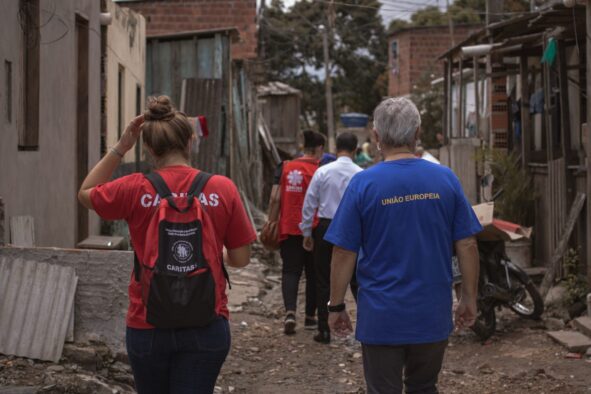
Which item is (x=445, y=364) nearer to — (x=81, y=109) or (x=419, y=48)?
(x=81, y=109)

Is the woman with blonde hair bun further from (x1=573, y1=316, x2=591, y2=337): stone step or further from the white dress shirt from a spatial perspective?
(x1=573, y1=316, x2=591, y2=337): stone step

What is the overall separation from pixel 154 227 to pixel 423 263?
3.99 ft

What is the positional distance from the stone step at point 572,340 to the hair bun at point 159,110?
17.5 ft

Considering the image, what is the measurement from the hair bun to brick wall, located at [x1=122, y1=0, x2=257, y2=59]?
18.5m

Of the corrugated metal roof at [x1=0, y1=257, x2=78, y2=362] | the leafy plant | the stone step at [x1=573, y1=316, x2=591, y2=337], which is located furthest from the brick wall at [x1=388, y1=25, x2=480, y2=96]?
the corrugated metal roof at [x1=0, y1=257, x2=78, y2=362]

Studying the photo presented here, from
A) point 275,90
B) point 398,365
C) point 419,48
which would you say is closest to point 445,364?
point 398,365

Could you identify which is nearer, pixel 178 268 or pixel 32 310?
pixel 178 268

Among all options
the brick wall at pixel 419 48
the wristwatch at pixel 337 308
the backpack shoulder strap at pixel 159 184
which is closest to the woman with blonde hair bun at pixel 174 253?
the backpack shoulder strap at pixel 159 184

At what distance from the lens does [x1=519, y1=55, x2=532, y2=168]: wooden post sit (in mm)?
13219

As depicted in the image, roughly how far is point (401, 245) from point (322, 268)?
14.3ft

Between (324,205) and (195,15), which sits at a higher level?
(195,15)

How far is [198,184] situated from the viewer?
149 inches

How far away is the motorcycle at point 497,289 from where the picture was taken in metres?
8.74

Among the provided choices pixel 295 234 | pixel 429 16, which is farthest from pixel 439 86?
pixel 295 234
